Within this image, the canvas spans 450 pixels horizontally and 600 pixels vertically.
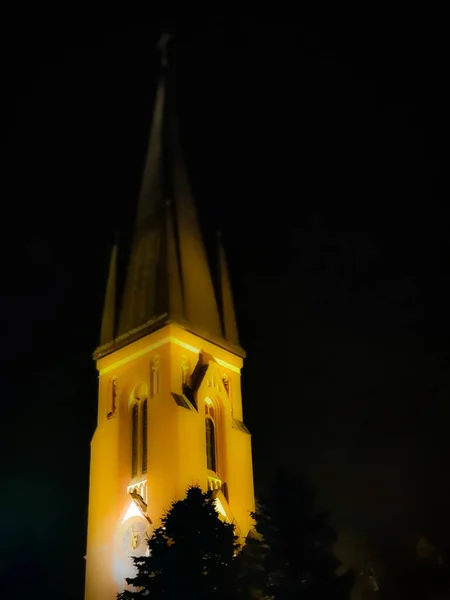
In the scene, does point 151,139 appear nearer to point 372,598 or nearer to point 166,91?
point 166,91

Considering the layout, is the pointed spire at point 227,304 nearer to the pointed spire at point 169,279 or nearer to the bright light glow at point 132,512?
the pointed spire at point 169,279

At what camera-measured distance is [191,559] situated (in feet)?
83.1

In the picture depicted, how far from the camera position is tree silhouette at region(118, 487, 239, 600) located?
81.7 feet

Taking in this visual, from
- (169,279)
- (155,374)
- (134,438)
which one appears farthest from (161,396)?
(169,279)

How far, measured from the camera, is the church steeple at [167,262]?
134 ft

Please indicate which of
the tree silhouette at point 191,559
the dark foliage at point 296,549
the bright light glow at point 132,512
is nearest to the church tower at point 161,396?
the bright light glow at point 132,512

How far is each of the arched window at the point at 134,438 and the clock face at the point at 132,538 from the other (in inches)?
92.3

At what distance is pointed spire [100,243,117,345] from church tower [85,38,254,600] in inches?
2.3

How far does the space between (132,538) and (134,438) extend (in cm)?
462

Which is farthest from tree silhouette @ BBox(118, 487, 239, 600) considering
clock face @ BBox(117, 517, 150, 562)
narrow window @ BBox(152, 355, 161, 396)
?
narrow window @ BBox(152, 355, 161, 396)

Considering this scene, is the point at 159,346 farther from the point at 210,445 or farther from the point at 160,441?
the point at 210,445

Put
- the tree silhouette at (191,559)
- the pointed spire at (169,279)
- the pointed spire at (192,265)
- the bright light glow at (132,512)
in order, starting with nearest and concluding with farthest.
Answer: the tree silhouette at (191,559), the bright light glow at (132,512), the pointed spire at (169,279), the pointed spire at (192,265)

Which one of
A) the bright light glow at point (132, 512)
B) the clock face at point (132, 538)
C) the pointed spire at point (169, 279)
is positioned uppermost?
the pointed spire at point (169, 279)

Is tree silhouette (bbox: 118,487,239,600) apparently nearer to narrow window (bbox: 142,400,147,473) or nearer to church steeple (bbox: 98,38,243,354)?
narrow window (bbox: 142,400,147,473)
